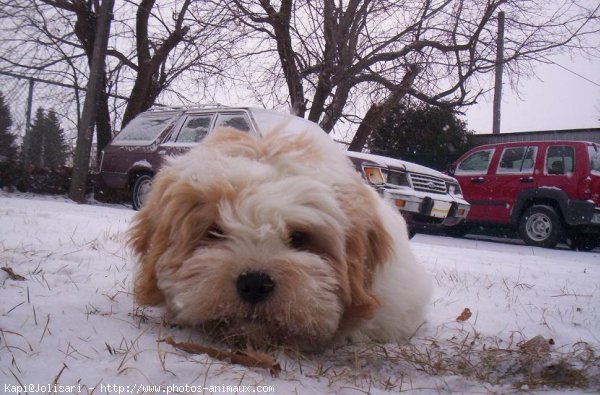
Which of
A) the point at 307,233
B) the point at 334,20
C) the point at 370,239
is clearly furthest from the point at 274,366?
the point at 334,20

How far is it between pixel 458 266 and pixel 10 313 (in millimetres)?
3847

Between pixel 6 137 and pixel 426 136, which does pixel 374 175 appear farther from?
pixel 426 136

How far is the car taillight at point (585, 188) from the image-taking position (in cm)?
879

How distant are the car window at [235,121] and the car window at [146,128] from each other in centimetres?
127

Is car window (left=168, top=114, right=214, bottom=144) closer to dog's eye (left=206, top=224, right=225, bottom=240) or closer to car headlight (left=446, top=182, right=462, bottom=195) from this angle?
car headlight (left=446, top=182, right=462, bottom=195)

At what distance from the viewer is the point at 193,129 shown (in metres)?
8.79

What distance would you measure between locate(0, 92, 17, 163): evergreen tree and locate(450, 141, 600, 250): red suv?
10.6 m

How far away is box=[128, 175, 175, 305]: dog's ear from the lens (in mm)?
2139

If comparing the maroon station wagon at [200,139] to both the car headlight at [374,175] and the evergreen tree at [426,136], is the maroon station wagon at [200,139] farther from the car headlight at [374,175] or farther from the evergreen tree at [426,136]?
the evergreen tree at [426,136]

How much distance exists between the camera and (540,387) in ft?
5.27

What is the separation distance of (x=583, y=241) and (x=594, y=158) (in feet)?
6.06

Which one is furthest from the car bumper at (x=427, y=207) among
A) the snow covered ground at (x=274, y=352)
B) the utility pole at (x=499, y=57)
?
the utility pole at (x=499, y=57)

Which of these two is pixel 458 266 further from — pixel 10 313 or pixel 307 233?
pixel 10 313

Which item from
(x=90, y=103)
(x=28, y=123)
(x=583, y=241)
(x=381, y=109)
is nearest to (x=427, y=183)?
(x=583, y=241)
